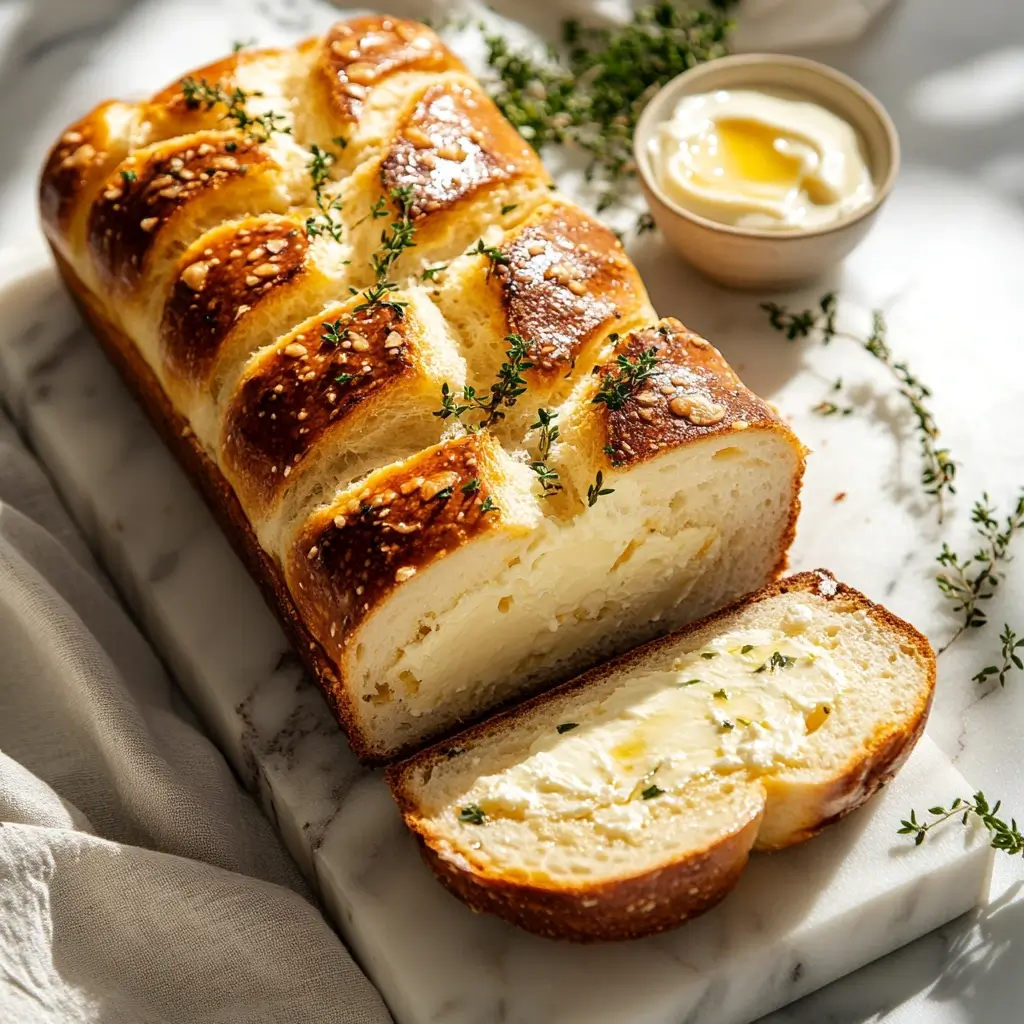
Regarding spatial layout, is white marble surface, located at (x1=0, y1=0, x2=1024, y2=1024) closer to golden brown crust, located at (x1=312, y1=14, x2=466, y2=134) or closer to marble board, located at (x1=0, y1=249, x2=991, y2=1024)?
marble board, located at (x1=0, y1=249, x2=991, y2=1024)

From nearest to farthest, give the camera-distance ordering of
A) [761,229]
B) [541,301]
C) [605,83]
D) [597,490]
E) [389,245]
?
[597,490]
[541,301]
[389,245]
[761,229]
[605,83]

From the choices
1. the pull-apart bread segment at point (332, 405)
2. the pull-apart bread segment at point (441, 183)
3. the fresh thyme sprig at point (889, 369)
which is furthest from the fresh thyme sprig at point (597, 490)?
the fresh thyme sprig at point (889, 369)

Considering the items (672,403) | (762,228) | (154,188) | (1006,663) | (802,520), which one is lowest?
(1006,663)

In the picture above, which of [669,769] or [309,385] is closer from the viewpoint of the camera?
[669,769]

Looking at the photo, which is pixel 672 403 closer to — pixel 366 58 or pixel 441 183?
pixel 441 183

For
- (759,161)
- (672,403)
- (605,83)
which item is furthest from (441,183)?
(605,83)

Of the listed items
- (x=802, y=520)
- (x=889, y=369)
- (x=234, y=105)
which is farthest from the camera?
(x=889, y=369)

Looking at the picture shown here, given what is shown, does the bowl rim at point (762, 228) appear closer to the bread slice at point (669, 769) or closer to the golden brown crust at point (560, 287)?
the golden brown crust at point (560, 287)
